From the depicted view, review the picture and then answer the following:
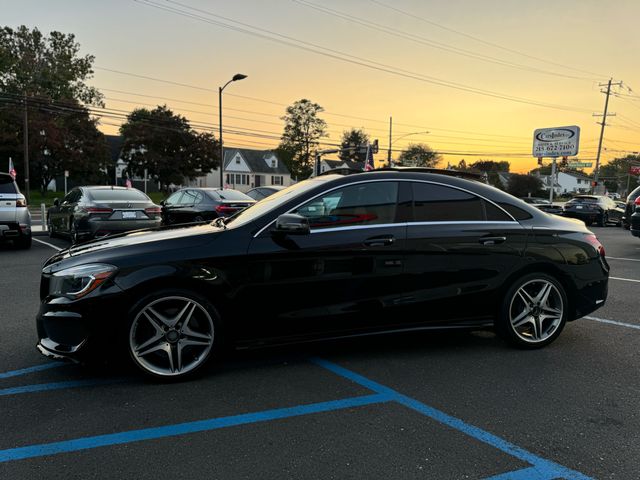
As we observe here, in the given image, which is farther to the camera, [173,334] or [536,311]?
[536,311]

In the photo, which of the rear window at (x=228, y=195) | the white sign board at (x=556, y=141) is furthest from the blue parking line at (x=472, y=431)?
the white sign board at (x=556, y=141)

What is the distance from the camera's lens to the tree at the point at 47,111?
40.7 meters

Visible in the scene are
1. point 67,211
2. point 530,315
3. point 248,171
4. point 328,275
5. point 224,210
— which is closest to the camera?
point 328,275

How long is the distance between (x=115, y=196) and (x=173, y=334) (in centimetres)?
803

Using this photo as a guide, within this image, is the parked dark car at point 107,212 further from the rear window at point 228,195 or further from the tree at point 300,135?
the tree at point 300,135

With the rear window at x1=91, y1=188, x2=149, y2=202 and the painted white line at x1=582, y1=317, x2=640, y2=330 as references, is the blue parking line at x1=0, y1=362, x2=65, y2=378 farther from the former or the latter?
the rear window at x1=91, y1=188, x2=149, y2=202

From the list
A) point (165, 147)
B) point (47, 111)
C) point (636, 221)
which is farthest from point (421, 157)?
point (636, 221)

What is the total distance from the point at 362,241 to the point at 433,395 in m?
1.27

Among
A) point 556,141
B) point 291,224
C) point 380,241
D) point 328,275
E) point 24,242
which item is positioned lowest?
point 24,242

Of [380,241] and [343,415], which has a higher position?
[380,241]

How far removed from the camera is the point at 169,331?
11.8 feet

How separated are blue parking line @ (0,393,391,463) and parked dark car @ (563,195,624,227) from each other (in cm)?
2438

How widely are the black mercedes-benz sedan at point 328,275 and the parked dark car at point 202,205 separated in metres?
8.65

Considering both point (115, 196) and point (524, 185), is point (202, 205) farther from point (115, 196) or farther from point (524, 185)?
point (524, 185)
